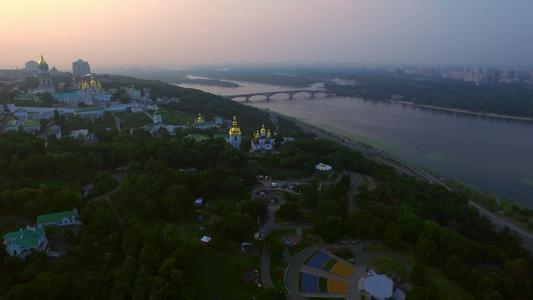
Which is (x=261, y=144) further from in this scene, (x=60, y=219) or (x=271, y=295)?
(x=271, y=295)

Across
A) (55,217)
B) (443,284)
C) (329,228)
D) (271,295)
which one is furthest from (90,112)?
(443,284)

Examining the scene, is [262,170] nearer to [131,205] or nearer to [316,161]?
[316,161]

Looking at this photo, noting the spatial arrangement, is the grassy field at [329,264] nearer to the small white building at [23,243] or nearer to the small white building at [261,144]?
the small white building at [23,243]

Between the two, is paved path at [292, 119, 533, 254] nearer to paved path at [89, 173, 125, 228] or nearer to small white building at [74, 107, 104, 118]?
paved path at [89, 173, 125, 228]

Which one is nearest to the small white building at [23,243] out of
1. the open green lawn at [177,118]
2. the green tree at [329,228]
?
the green tree at [329,228]

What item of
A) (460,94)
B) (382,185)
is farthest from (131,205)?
(460,94)

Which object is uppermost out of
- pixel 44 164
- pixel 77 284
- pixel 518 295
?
pixel 44 164
